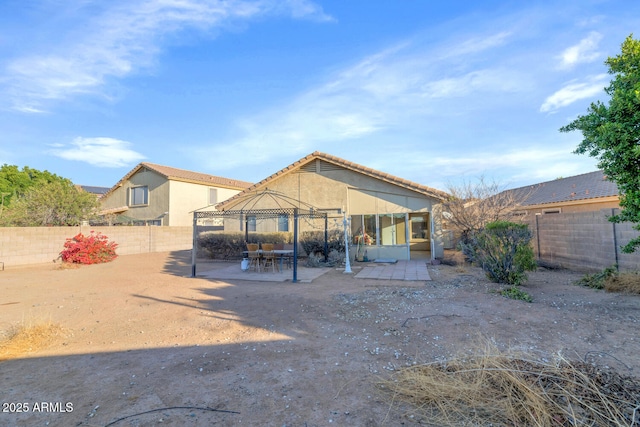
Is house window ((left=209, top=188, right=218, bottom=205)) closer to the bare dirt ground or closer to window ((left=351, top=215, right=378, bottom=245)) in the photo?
window ((left=351, top=215, right=378, bottom=245))

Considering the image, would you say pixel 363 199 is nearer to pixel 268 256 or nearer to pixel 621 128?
pixel 268 256

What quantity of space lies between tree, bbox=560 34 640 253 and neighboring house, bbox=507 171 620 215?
351 inches

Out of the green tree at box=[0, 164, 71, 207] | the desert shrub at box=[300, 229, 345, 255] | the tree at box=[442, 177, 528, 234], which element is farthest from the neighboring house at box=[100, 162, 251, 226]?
the tree at box=[442, 177, 528, 234]

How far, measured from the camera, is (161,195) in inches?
973

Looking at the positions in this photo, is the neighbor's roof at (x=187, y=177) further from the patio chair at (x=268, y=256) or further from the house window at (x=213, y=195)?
the patio chair at (x=268, y=256)

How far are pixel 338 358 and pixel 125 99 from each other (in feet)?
48.9

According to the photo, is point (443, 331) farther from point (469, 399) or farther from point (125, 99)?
point (125, 99)

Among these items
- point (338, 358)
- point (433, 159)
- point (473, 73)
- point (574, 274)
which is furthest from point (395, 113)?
point (338, 358)

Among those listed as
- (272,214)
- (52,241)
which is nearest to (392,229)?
(272,214)

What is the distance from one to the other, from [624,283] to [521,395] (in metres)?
6.73

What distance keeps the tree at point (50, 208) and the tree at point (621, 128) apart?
22.0 m

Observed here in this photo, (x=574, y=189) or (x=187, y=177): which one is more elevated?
(x=187, y=177)

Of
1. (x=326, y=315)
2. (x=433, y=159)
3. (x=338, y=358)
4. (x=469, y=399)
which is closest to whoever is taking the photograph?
(x=469, y=399)

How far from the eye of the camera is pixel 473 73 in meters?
10.3
